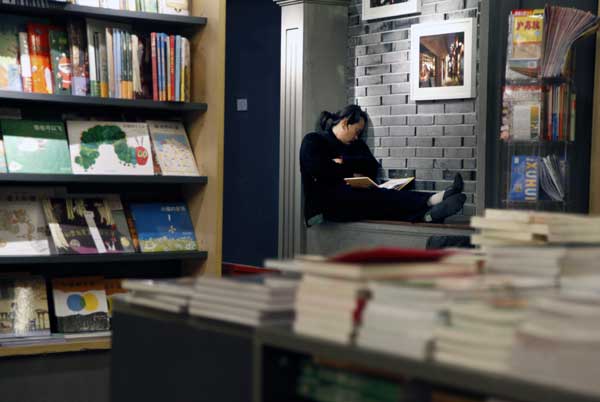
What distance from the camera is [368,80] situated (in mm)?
6520

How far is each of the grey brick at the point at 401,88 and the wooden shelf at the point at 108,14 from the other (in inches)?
95.1

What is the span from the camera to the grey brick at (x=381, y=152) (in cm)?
635

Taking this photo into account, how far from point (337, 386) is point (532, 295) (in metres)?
0.37

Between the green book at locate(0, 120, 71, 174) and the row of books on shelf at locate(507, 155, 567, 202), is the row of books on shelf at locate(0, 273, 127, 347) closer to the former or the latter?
the green book at locate(0, 120, 71, 174)

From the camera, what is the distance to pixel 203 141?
13.7 ft

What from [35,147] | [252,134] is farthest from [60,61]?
[252,134]

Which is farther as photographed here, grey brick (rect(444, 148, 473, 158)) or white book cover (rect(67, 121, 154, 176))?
Result: grey brick (rect(444, 148, 473, 158))

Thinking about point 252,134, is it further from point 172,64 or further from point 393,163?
point 172,64

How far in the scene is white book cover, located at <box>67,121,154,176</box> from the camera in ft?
12.8

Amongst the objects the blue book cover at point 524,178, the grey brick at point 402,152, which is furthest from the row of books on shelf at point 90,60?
the grey brick at point 402,152

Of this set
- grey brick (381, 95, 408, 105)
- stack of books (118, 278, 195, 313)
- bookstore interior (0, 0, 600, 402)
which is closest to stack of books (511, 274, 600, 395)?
bookstore interior (0, 0, 600, 402)

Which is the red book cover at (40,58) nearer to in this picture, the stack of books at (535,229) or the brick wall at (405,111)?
the stack of books at (535,229)

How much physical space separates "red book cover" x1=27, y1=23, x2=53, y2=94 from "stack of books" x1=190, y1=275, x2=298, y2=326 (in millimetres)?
2461

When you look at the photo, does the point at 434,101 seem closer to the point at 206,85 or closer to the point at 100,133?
the point at 206,85
